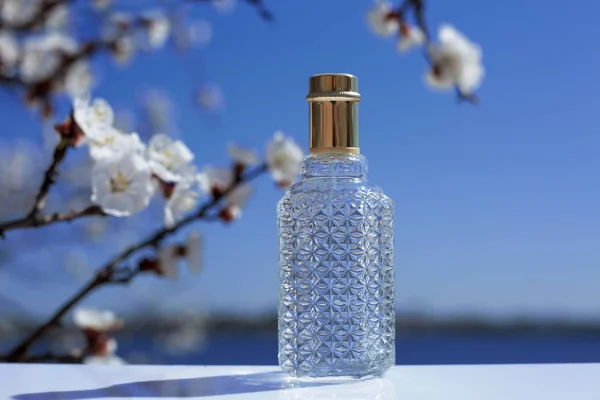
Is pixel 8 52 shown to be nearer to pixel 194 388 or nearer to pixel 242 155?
pixel 242 155

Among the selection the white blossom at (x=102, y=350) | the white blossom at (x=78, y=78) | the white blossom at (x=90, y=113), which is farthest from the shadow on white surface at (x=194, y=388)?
the white blossom at (x=78, y=78)

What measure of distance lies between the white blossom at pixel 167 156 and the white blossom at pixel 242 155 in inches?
12.5

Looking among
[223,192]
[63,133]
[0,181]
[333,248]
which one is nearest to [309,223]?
[333,248]

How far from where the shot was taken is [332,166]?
727 millimetres

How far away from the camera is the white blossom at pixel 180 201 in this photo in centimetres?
88

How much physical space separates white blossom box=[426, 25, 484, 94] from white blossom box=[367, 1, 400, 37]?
0.11 m

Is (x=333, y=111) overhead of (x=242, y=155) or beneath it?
beneath

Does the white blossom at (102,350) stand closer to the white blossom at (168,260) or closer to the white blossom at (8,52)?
the white blossom at (168,260)

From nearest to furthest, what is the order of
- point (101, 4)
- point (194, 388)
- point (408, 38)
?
point (194, 388) < point (408, 38) < point (101, 4)

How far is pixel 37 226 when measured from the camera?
838 mm

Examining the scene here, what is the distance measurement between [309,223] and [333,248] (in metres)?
0.04

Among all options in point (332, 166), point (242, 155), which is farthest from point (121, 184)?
point (242, 155)

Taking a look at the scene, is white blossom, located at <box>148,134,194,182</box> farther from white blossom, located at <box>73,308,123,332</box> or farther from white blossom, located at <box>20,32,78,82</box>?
white blossom, located at <box>20,32,78,82</box>

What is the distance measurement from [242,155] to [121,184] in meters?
0.39
